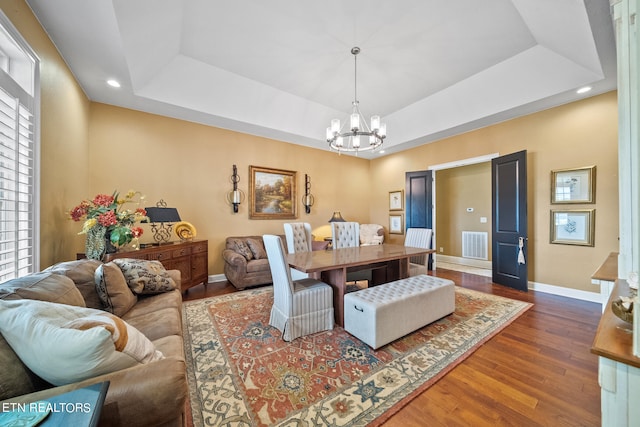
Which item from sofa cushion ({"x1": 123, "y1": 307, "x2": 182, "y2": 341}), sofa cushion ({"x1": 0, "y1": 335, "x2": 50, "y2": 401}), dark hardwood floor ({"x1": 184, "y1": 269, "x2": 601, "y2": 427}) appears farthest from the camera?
sofa cushion ({"x1": 123, "y1": 307, "x2": 182, "y2": 341})

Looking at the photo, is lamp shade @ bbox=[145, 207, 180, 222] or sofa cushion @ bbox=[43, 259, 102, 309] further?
lamp shade @ bbox=[145, 207, 180, 222]

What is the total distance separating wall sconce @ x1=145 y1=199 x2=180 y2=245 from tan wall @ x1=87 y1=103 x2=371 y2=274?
0.33 m

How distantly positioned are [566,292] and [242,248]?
507cm

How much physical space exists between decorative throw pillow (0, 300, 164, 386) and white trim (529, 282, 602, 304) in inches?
195

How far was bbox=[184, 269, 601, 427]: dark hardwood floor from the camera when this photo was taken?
4.54 ft

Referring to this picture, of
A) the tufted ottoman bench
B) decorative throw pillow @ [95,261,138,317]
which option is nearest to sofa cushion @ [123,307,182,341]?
decorative throw pillow @ [95,261,138,317]

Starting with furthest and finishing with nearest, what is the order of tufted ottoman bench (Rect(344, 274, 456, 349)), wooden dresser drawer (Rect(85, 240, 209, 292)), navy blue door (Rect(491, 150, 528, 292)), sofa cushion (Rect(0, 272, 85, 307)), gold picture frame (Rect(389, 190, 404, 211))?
gold picture frame (Rect(389, 190, 404, 211)) → navy blue door (Rect(491, 150, 528, 292)) → wooden dresser drawer (Rect(85, 240, 209, 292)) → tufted ottoman bench (Rect(344, 274, 456, 349)) → sofa cushion (Rect(0, 272, 85, 307))

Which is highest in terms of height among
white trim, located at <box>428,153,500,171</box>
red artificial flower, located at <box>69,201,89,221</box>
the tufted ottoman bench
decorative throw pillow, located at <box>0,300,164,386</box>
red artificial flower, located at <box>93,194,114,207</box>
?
white trim, located at <box>428,153,500,171</box>

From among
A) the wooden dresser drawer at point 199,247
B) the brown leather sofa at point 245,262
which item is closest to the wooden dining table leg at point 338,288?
the brown leather sofa at point 245,262

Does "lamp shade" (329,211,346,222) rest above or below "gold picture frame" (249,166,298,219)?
below

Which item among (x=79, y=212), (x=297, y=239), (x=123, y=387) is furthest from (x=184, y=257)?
(x=123, y=387)

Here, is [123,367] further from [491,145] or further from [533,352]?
[491,145]

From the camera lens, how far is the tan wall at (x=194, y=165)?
345 centimetres

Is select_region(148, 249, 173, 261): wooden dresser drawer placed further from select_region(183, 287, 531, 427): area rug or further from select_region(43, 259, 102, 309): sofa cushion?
select_region(43, 259, 102, 309): sofa cushion
